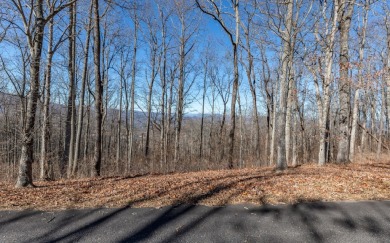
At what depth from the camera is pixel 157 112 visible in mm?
27031

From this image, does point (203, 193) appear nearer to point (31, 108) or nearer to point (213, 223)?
point (213, 223)

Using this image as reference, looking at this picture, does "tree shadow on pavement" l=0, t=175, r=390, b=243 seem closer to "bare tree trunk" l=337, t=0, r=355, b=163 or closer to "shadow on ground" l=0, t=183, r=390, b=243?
"shadow on ground" l=0, t=183, r=390, b=243

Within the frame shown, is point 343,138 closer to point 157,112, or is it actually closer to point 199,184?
point 199,184

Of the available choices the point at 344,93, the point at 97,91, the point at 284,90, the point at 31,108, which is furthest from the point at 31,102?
the point at 344,93

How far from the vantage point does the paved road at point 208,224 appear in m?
3.39

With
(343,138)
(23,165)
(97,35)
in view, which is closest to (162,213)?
(23,165)

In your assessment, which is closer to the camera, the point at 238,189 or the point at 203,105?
the point at 238,189

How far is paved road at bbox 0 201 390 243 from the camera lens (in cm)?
339

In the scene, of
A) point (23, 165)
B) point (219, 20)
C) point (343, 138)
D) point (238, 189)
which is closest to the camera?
point (238, 189)

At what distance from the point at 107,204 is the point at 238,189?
110 inches

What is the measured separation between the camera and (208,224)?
382cm

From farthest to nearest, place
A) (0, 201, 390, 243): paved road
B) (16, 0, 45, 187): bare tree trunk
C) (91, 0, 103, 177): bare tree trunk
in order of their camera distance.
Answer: (91, 0, 103, 177): bare tree trunk
(16, 0, 45, 187): bare tree trunk
(0, 201, 390, 243): paved road

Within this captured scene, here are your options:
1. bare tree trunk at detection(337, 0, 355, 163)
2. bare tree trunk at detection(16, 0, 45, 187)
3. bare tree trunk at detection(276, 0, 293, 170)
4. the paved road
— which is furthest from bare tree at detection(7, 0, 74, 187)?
bare tree trunk at detection(337, 0, 355, 163)

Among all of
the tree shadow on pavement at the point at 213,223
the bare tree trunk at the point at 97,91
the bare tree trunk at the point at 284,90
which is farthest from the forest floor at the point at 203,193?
the bare tree trunk at the point at 97,91
